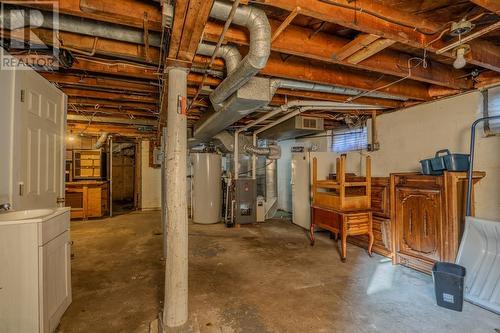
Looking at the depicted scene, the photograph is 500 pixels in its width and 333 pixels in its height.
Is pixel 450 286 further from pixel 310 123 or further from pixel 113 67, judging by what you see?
pixel 113 67

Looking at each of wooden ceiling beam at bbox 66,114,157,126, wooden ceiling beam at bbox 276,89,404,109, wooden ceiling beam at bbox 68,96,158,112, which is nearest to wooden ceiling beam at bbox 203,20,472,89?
wooden ceiling beam at bbox 276,89,404,109

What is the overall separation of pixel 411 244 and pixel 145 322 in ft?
9.64

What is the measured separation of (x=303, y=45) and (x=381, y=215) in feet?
8.27

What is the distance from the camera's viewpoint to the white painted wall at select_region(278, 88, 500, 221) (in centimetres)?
277

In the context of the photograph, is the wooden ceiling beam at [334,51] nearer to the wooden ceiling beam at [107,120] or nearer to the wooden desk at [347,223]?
the wooden desk at [347,223]

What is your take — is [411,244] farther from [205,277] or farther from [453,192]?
[205,277]

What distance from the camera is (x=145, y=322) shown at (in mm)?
2010

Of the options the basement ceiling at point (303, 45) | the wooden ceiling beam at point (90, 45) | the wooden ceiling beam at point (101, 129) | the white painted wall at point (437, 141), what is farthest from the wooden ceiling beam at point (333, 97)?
the wooden ceiling beam at point (101, 129)

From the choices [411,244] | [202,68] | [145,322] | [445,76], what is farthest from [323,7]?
[411,244]

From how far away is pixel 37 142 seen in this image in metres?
2.13

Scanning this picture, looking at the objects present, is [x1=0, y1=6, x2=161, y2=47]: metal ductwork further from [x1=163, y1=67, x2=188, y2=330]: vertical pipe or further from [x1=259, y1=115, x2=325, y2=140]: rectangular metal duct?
[x1=259, y1=115, x2=325, y2=140]: rectangular metal duct

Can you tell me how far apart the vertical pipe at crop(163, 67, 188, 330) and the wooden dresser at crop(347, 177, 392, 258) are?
2.68 metres

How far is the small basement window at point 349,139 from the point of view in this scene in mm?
4738

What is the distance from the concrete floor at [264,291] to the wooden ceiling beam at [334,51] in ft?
7.03
